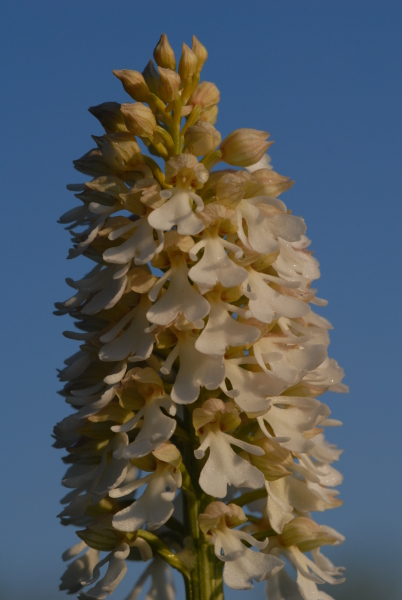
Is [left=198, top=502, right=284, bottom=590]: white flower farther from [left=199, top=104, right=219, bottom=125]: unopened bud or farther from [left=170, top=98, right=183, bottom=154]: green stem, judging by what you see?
[left=199, top=104, right=219, bottom=125]: unopened bud

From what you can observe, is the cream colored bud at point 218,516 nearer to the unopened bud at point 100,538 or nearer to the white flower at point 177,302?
the unopened bud at point 100,538

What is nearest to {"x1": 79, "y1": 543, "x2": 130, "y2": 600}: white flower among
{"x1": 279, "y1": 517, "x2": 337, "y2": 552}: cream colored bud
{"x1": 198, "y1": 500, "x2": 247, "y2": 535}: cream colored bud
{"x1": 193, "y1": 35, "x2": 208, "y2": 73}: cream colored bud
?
{"x1": 198, "y1": 500, "x2": 247, "y2": 535}: cream colored bud

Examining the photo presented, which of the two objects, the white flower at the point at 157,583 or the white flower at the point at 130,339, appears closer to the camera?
the white flower at the point at 130,339

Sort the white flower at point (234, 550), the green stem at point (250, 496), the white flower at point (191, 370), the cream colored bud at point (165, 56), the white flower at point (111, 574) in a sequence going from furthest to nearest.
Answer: the cream colored bud at point (165, 56), the green stem at point (250, 496), the white flower at point (111, 574), the white flower at point (191, 370), the white flower at point (234, 550)

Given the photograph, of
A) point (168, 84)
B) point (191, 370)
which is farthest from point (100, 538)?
point (168, 84)

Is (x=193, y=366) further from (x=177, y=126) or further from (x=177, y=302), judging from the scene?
(x=177, y=126)

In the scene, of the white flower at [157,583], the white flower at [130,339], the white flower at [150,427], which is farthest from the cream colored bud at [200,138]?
the white flower at [157,583]
